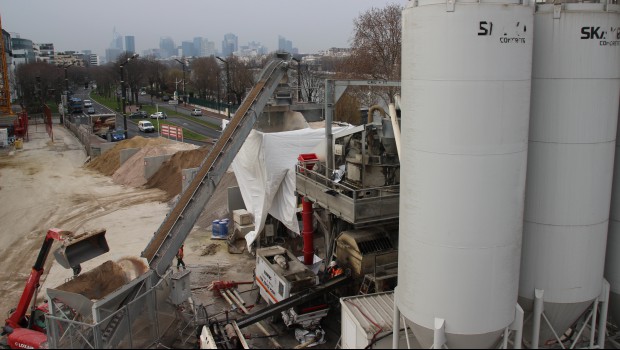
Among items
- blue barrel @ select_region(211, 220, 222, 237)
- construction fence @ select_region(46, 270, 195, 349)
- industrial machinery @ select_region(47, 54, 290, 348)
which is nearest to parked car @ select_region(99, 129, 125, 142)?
blue barrel @ select_region(211, 220, 222, 237)

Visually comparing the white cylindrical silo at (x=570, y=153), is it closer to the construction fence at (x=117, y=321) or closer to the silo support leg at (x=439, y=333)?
the silo support leg at (x=439, y=333)

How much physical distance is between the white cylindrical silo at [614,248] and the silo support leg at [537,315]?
226 cm

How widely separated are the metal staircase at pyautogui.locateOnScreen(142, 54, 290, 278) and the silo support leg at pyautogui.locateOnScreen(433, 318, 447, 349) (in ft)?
28.2

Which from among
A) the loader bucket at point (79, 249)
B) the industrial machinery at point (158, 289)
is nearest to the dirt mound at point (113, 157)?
the industrial machinery at point (158, 289)

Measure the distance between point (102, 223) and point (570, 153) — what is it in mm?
24057

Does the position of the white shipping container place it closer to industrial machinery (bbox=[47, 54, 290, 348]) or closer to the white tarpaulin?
the white tarpaulin

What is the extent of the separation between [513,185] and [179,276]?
946 centimetres

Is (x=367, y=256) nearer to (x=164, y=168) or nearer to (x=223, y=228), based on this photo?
(x=223, y=228)

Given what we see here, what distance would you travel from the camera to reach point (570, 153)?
980cm

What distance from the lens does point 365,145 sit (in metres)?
17.3

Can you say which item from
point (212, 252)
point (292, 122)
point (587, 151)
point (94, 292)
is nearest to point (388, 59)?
point (292, 122)

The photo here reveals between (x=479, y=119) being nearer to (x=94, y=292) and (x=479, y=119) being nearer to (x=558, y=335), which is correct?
(x=558, y=335)

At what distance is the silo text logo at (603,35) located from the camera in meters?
9.46

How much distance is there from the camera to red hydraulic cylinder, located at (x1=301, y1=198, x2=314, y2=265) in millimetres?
18250
